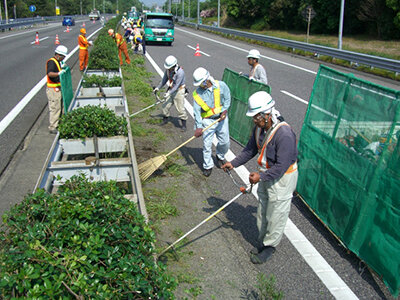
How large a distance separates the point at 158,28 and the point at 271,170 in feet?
86.1

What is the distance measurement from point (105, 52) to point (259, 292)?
11691mm

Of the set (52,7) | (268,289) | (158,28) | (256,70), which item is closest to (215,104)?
(256,70)

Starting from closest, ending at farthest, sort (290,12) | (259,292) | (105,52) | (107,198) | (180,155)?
(107,198) → (259,292) → (180,155) → (105,52) → (290,12)

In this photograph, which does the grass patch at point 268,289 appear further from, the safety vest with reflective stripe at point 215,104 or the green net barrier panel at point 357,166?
the safety vest with reflective stripe at point 215,104

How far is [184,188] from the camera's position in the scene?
245 inches

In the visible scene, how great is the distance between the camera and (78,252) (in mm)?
2770

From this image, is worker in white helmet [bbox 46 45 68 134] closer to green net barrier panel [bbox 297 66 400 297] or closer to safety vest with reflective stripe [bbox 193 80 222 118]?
safety vest with reflective stripe [bbox 193 80 222 118]

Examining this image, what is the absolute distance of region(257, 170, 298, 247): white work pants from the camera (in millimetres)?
4316

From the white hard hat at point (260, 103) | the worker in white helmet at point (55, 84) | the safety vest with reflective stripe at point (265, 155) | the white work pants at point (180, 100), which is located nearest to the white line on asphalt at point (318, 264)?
the safety vest with reflective stripe at point (265, 155)

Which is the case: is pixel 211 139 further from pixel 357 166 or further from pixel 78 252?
pixel 78 252

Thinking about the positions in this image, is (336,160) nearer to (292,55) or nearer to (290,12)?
(292,55)

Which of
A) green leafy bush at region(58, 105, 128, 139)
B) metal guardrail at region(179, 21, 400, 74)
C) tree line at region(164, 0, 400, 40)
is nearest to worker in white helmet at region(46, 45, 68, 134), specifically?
green leafy bush at region(58, 105, 128, 139)

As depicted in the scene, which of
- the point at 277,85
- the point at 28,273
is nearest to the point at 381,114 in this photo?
the point at 28,273

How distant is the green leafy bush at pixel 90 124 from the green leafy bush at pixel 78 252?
8.33ft
